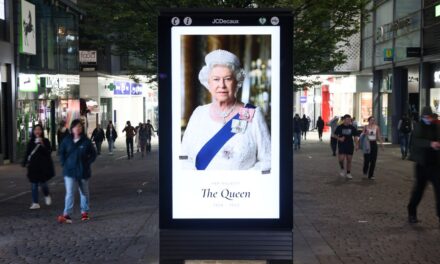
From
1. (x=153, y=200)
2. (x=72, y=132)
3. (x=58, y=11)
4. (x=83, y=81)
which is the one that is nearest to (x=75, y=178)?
(x=72, y=132)

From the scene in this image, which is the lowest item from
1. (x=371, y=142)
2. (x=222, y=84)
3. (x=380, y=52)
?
(x=371, y=142)

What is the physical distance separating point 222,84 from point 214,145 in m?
0.57

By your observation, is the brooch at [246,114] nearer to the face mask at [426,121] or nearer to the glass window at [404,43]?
the face mask at [426,121]

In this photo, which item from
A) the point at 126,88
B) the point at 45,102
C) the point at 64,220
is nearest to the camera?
the point at 64,220

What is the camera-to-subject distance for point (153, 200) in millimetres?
14008

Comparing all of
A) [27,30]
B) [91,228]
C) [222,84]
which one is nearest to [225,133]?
[222,84]

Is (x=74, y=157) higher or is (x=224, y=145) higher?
(x=224, y=145)

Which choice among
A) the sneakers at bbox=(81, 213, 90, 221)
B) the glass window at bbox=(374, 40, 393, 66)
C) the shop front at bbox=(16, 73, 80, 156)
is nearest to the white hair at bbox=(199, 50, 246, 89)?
the sneakers at bbox=(81, 213, 90, 221)

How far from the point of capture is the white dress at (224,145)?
6129 mm

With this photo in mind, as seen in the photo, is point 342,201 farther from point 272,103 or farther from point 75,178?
point 272,103

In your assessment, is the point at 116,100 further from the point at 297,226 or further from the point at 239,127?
the point at 239,127

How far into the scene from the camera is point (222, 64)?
6.10m

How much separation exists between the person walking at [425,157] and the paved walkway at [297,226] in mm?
470

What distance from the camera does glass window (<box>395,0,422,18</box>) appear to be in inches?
1233
